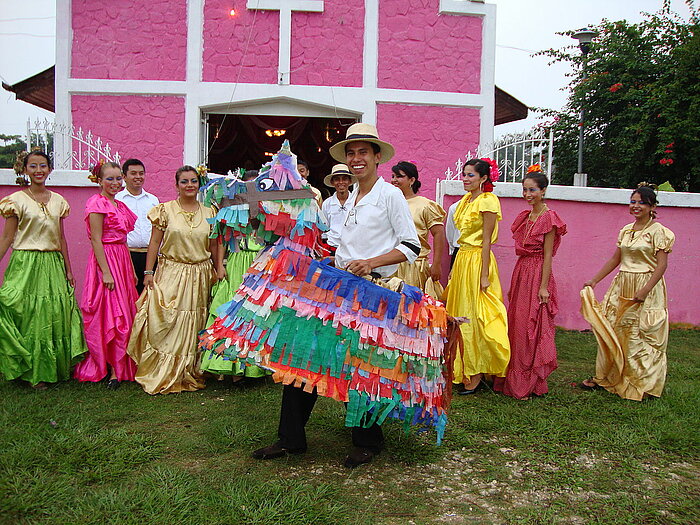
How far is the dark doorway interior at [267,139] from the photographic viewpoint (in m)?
10.5

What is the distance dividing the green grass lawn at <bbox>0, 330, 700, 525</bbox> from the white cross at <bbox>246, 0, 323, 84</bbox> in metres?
5.05

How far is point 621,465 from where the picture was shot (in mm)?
3359

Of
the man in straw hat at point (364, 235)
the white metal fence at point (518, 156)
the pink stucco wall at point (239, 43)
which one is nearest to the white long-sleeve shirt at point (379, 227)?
the man in straw hat at point (364, 235)

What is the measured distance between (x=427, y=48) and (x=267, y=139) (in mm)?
4774

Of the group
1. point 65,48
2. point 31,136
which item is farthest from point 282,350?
point 65,48

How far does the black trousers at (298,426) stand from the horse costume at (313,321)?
8.3 inches

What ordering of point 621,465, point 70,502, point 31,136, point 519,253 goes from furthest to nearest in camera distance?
point 31,136 < point 519,253 < point 621,465 < point 70,502

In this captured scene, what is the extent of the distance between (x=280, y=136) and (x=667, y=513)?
10.2m

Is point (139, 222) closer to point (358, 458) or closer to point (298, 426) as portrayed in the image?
point (298, 426)

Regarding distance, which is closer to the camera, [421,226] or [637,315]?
[637,315]

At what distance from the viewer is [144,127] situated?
306 inches

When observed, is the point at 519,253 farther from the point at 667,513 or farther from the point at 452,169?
the point at 452,169

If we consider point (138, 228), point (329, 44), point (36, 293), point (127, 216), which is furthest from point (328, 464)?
point (329, 44)

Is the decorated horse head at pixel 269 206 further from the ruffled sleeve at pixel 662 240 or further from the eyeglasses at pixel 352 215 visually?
the ruffled sleeve at pixel 662 240
